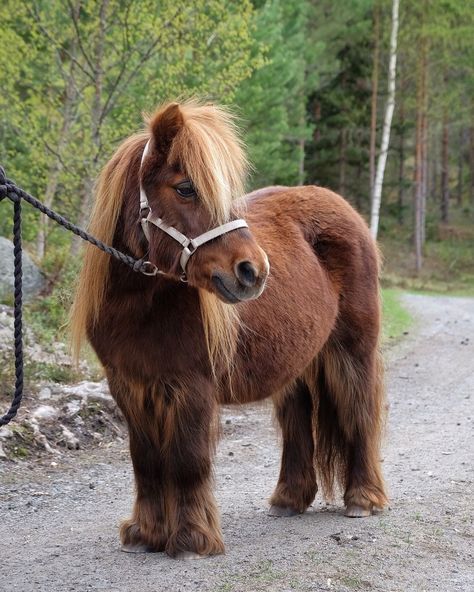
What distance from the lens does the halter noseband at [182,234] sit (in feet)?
11.6

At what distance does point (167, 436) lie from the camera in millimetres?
3842

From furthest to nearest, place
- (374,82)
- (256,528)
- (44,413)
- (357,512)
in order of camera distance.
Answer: (374,82) → (44,413) → (357,512) → (256,528)

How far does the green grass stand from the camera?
13484 millimetres

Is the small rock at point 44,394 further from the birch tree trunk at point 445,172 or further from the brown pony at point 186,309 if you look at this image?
the birch tree trunk at point 445,172

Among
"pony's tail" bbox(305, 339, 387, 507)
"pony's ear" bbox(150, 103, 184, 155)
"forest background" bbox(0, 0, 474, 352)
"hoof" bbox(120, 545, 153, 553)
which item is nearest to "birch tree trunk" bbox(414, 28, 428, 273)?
"forest background" bbox(0, 0, 474, 352)

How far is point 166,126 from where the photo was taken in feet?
12.0

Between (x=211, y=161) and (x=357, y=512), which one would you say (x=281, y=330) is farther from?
(x=357, y=512)

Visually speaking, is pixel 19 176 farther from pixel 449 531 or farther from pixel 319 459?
pixel 449 531

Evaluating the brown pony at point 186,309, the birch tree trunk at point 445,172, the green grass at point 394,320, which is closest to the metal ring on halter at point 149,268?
the brown pony at point 186,309

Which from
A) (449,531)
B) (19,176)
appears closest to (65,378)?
(449,531)

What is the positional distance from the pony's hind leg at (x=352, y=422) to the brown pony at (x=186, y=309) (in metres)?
0.36

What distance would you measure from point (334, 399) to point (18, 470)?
2.41 metres

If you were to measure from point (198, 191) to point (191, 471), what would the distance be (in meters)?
1.34

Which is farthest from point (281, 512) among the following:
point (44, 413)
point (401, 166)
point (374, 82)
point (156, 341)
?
point (401, 166)
